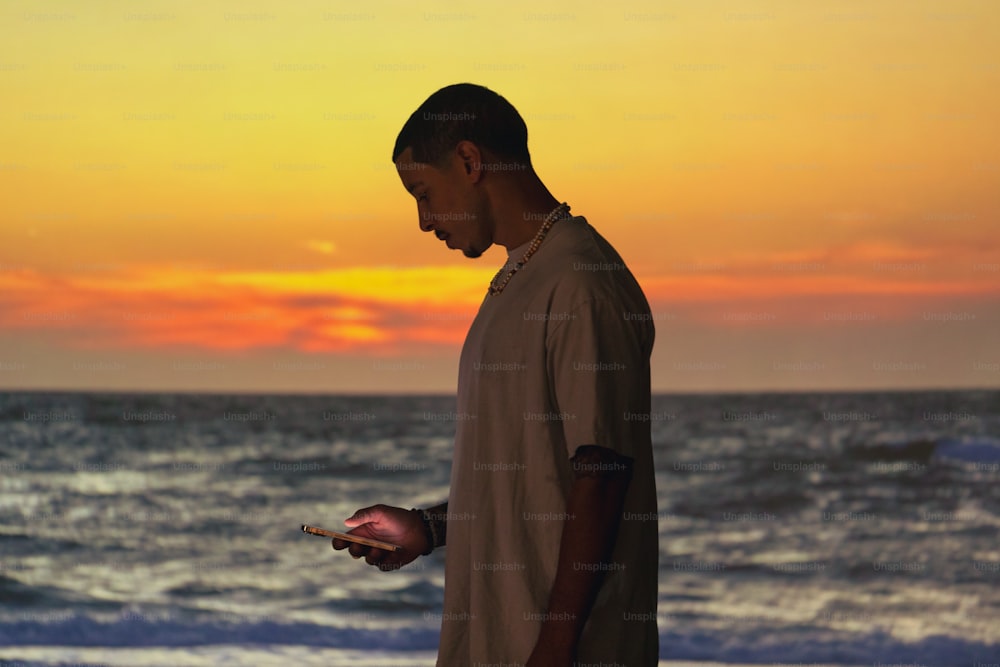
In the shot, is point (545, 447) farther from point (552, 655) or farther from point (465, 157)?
point (465, 157)

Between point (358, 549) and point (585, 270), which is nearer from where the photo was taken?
point (585, 270)

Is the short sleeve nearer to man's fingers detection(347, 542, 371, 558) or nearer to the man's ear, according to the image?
the man's ear

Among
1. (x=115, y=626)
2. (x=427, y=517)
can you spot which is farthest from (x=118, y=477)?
(x=427, y=517)

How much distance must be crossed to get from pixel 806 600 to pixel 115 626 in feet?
19.5

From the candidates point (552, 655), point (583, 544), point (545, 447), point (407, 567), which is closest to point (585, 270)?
point (545, 447)

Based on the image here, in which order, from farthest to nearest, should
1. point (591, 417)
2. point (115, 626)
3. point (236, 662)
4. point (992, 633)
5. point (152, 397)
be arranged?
point (152, 397) → point (115, 626) → point (992, 633) → point (236, 662) → point (591, 417)

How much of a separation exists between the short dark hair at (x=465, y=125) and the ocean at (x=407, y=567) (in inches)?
19.1

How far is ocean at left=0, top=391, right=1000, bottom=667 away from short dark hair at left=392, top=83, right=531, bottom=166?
485 mm

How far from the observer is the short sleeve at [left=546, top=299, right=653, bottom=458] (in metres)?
1.82

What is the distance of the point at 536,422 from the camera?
1.91m

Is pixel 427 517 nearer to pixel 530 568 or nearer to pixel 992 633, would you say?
pixel 530 568

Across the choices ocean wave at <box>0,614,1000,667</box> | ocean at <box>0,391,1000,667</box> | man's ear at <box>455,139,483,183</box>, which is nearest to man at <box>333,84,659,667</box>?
man's ear at <box>455,139,483,183</box>

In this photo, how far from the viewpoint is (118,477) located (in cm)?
2286

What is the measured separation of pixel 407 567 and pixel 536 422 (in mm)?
10515
